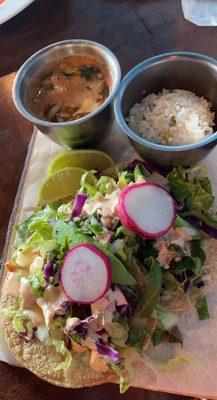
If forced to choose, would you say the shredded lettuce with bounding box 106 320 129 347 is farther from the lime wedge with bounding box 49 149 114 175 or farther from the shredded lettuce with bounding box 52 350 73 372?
the lime wedge with bounding box 49 149 114 175

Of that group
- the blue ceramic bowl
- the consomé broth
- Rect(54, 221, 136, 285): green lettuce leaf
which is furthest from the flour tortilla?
the consomé broth

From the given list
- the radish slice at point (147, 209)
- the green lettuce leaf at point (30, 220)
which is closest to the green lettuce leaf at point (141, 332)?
the radish slice at point (147, 209)

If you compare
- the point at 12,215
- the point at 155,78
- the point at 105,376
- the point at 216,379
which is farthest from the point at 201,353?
the point at 155,78

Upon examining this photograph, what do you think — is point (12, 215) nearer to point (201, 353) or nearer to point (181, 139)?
point (181, 139)

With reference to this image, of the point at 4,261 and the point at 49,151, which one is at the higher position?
the point at 49,151

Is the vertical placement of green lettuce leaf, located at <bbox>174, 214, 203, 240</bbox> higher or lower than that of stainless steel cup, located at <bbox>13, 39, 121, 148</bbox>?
lower
